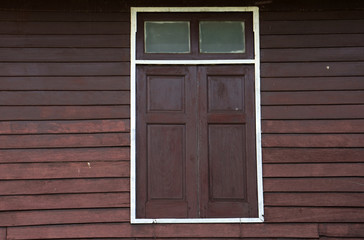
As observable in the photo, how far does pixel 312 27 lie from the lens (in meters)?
4.90

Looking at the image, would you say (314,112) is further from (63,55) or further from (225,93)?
(63,55)

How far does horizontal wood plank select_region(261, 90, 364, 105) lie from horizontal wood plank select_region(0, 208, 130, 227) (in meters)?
1.81

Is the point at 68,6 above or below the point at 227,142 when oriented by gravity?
above

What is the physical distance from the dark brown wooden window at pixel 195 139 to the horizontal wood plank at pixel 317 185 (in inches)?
8.7

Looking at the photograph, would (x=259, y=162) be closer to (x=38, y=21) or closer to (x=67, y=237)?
(x=67, y=237)

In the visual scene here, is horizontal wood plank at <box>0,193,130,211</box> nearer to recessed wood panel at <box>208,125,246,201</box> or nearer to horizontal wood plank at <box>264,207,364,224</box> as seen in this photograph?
recessed wood panel at <box>208,125,246,201</box>

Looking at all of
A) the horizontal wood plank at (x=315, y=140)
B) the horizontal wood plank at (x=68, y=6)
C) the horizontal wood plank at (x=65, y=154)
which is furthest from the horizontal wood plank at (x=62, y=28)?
the horizontal wood plank at (x=315, y=140)

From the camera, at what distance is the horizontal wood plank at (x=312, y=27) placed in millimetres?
4891

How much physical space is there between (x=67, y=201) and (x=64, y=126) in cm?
73

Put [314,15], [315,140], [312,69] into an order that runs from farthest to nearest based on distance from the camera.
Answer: [314,15]
[312,69]
[315,140]

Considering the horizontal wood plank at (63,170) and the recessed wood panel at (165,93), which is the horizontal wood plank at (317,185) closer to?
the recessed wood panel at (165,93)

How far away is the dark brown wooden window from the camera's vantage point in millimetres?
4703

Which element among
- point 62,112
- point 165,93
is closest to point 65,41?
point 62,112

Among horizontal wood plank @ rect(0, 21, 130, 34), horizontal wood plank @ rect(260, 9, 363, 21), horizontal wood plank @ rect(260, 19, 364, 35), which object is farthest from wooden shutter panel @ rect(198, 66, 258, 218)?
horizontal wood plank @ rect(0, 21, 130, 34)
